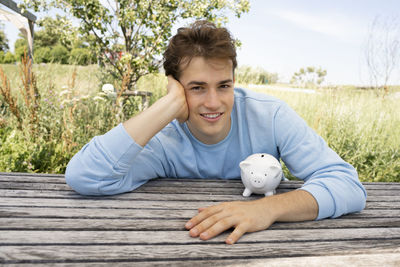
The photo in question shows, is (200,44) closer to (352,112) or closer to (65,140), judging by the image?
(65,140)

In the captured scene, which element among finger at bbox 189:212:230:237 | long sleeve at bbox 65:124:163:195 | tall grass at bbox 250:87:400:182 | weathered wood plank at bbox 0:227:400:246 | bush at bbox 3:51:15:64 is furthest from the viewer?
bush at bbox 3:51:15:64

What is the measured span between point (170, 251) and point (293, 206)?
654mm

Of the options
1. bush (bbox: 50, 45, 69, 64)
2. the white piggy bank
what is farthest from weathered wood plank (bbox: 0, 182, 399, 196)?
bush (bbox: 50, 45, 69, 64)

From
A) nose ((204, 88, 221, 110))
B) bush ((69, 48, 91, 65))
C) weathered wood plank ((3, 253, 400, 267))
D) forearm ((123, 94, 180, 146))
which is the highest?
bush ((69, 48, 91, 65))

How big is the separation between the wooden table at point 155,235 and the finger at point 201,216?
4 centimetres

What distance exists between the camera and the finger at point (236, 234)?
132 cm

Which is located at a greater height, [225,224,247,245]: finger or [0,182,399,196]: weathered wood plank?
[225,224,247,245]: finger

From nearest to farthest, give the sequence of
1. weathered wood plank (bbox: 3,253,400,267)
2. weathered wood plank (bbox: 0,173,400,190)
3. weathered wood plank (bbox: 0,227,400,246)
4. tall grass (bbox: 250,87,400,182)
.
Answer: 1. weathered wood plank (bbox: 3,253,400,267)
2. weathered wood plank (bbox: 0,227,400,246)
3. weathered wood plank (bbox: 0,173,400,190)
4. tall grass (bbox: 250,87,400,182)

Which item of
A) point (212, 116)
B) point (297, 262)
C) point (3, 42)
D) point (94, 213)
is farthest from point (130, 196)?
point (3, 42)

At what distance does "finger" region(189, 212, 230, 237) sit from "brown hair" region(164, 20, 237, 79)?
2.96ft

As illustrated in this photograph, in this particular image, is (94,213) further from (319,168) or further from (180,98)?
(319,168)

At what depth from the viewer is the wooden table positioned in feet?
3.87

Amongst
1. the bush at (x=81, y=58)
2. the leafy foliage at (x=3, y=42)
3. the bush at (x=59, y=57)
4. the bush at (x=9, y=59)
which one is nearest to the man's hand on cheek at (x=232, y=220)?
the bush at (x=81, y=58)

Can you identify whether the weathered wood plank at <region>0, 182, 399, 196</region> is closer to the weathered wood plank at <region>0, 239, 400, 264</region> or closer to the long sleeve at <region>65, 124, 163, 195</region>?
the long sleeve at <region>65, 124, 163, 195</region>
